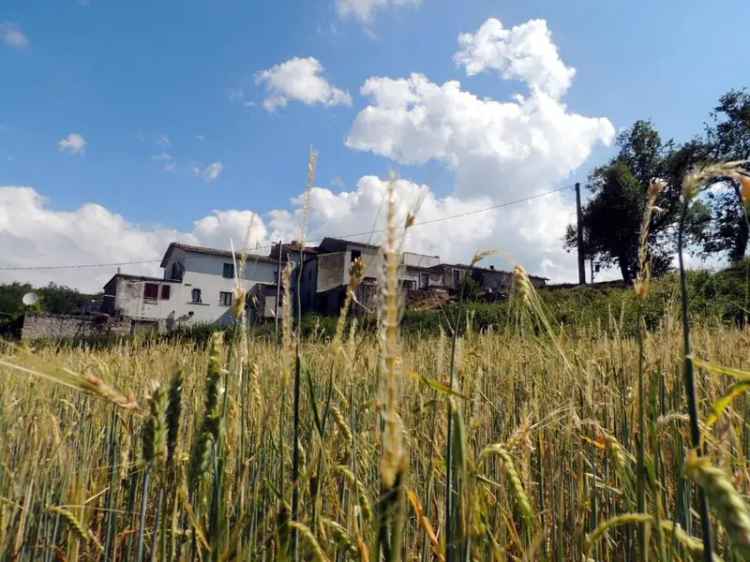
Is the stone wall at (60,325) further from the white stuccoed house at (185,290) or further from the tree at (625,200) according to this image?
the tree at (625,200)

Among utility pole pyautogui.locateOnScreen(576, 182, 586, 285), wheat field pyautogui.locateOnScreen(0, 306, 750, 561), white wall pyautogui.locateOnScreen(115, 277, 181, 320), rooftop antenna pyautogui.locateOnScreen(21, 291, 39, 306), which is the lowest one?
wheat field pyautogui.locateOnScreen(0, 306, 750, 561)

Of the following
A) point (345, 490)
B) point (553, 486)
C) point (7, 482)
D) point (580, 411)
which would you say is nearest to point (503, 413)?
point (580, 411)

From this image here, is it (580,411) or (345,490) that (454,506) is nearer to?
(345,490)

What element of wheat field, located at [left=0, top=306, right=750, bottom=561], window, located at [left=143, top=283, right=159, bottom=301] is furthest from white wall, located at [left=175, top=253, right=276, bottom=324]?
wheat field, located at [left=0, top=306, right=750, bottom=561]

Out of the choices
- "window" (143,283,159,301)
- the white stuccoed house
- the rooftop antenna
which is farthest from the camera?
"window" (143,283,159,301)

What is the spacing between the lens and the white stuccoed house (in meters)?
31.5

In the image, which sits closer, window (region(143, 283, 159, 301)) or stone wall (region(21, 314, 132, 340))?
stone wall (region(21, 314, 132, 340))

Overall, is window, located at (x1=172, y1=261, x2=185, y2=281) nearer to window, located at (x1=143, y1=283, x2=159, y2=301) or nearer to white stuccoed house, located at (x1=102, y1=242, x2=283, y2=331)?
white stuccoed house, located at (x1=102, y1=242, x2=283, y2=331)

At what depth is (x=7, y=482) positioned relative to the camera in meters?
1.47

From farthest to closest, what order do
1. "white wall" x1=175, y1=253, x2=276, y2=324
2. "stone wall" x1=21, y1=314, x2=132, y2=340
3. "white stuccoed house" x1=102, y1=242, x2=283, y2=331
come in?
"white wall" x1=175, y1=253, x2=276, y2=324 → "white stuccoed house" x1=102, y1=242, x2=283, y2=331 → "stone wall" x1=21, y1=314, x2=132, y2=340

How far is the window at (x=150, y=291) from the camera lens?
31969 millimetres

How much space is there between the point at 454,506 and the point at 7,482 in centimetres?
146

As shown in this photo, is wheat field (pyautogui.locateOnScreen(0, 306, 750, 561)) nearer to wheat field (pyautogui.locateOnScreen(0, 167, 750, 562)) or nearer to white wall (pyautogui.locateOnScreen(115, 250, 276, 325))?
wheat field (pyautogui.locateOnScreen(0, 167, 750, 562))

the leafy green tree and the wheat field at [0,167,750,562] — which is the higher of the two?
the leafy green tree
